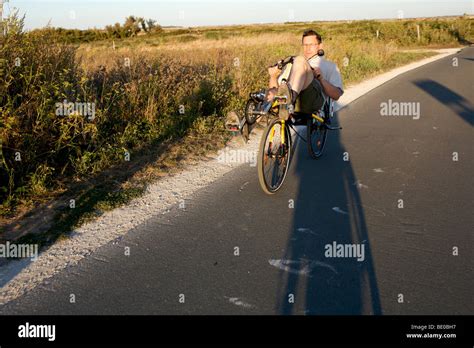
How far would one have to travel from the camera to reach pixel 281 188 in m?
6.02

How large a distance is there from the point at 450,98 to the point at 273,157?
29.4 ft

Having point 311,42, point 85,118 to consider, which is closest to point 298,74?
point 311,42

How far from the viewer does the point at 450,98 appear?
42.1 feet

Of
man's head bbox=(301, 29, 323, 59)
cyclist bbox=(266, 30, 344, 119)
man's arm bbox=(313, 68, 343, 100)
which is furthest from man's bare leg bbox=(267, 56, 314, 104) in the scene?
man's head bbox=(301, 29, 323, 59)

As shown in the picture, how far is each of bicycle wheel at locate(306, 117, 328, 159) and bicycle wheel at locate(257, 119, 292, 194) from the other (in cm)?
94

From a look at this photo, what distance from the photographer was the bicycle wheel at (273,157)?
5.48 metres

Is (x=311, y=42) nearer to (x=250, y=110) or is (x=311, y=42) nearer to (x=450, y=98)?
(x=250, y=110)

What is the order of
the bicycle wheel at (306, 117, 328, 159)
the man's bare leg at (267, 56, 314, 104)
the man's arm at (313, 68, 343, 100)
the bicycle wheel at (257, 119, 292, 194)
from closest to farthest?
the bicycle wheel at (257, 119, 292, 194), the man's bare leg at (267, 56, 314, 104), the man's arm at (313, 68, 343, 100), the bicycle wheel at (306, 117, 328, 159)

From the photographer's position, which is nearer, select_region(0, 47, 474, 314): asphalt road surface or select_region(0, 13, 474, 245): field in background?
select_region(0, 47, 474, 314): asphalt road surface

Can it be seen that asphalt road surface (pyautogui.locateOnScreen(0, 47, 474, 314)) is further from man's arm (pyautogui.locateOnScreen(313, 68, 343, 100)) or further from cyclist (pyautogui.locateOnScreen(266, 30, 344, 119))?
man's arm (pyautogui.locateOnScreen(313, 68, 343, 100))

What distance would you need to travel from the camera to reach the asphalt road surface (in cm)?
347

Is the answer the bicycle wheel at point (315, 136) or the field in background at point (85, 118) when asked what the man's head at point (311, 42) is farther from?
the field in background at point (85, 118)
